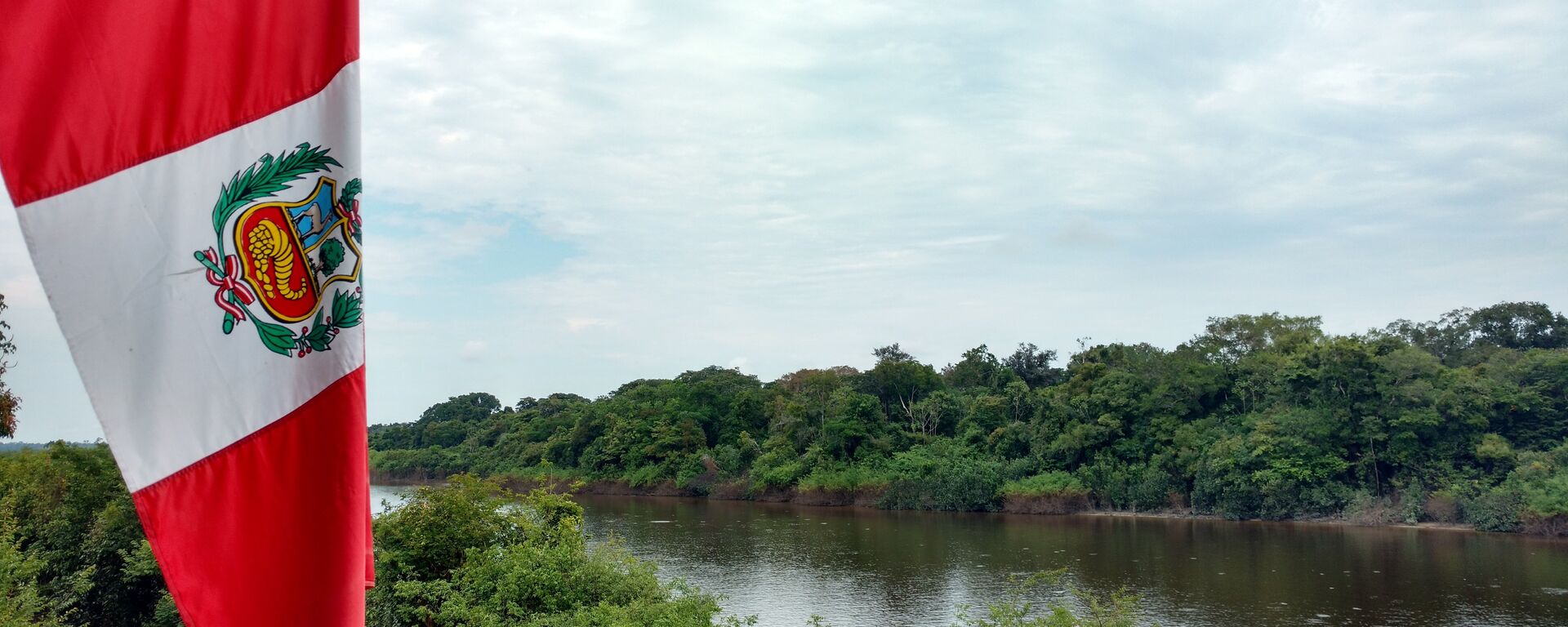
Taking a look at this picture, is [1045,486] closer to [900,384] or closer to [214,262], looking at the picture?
[900,384]

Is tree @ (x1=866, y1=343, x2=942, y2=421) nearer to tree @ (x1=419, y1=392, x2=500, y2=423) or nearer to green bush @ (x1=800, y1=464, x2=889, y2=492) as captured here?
green bush @ (x1=800, y1=464, x2=889, y2=492)

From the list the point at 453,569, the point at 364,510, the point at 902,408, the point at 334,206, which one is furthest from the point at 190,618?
the point at 902,408

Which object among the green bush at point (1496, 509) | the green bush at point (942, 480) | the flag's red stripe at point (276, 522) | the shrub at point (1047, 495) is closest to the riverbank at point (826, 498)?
the shrub at point (1047, 495)

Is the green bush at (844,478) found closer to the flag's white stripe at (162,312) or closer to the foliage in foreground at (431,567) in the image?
the foliage in foreground at (431,567)

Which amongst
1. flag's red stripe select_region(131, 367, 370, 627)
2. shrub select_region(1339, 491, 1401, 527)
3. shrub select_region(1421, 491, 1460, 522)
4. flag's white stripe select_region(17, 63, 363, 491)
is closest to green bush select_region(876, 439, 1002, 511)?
shrub select_region(1339, 491, 1401, 527)

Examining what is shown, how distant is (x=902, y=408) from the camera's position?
44.3 m

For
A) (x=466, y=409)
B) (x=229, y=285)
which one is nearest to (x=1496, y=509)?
(x=229, y=285)

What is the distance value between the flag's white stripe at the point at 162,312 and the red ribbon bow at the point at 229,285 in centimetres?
1

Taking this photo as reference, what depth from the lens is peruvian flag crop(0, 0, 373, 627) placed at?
1.38 meters

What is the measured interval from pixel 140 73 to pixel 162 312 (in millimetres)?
345

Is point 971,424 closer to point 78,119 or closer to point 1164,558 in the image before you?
point 1164,558

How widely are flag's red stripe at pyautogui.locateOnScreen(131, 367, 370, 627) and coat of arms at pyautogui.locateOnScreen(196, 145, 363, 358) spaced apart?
107 mm

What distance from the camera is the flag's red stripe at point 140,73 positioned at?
4.44 ft

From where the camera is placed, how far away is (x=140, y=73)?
1.46 meters
